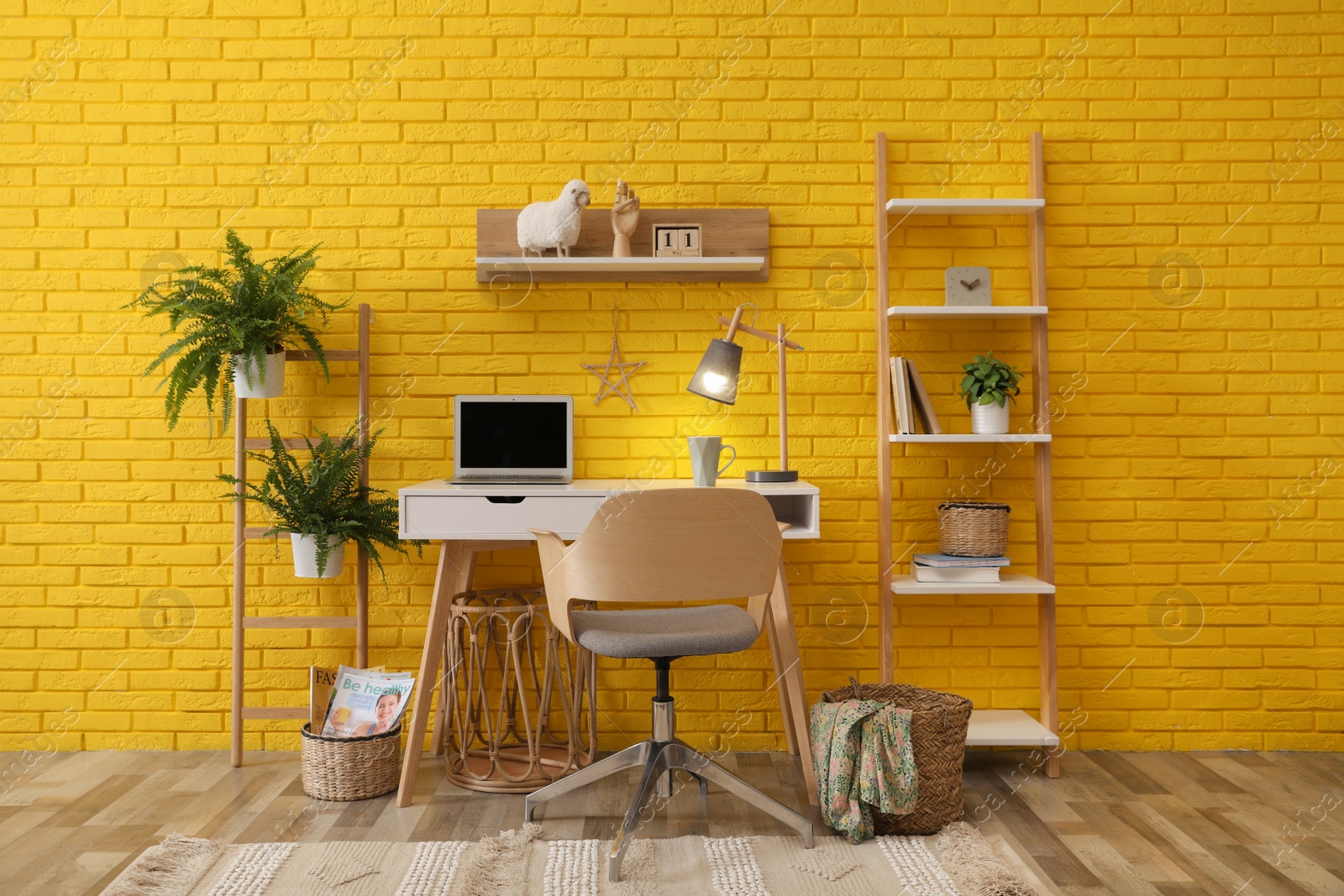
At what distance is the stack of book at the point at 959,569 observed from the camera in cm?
273

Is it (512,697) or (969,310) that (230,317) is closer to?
(512,697)

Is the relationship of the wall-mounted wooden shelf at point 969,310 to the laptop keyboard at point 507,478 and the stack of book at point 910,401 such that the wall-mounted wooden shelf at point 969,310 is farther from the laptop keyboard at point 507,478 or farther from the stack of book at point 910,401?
the laptop keyboard at point 507,478

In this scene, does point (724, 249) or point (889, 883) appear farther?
point (724, 249)

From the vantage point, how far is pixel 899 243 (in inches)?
118

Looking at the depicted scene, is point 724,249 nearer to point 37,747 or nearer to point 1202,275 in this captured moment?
point 1202,275

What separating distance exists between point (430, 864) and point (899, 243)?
2170 millimetres

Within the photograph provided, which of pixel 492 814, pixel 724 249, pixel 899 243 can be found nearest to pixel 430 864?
pixel 492 814

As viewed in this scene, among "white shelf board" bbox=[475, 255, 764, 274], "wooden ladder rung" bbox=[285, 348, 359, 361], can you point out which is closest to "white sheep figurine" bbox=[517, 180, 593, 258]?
"white shelf board" bbox=[475, 255, 764, 274]

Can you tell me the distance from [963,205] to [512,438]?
1.46 metres

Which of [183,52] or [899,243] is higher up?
[183,52]

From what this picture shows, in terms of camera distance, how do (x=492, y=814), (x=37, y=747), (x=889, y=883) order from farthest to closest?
(x=37, y=747), (x=492, y=814), (x=889, y=883)

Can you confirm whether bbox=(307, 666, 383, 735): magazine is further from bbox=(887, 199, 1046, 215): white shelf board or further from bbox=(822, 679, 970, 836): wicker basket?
bbox=(887, 199, 1046, 215): white shelf board

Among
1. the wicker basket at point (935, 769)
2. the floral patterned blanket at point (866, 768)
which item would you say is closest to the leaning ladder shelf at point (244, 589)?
the floral patterned blanket at point (866, 768)

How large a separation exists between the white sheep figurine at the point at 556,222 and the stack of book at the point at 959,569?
4.58 ft
